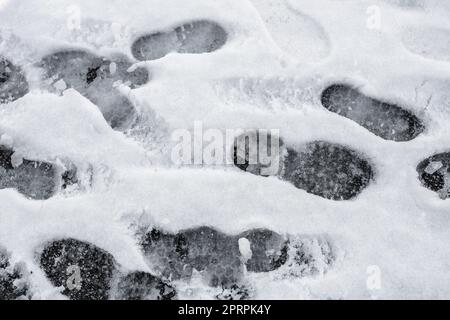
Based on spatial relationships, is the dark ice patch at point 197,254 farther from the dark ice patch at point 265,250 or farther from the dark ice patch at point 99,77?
the dark ice patch at point 99,77

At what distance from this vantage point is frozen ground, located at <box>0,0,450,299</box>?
6.20ft

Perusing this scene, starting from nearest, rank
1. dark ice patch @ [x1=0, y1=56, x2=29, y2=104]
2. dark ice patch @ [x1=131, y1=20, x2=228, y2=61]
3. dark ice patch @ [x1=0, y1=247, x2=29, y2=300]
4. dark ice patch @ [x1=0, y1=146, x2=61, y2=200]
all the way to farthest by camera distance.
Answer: dark ice patch @ [x1=0, y1=247, x2=29, y2=300], dark ice patch @ [x1=0, y1=146, x2=61, y2=200], dark ice patch @ [x1=0, y1=56, x2=29, y2=104], dark ice patch @ [x1=131, y1=20, x2=228, y2=61]

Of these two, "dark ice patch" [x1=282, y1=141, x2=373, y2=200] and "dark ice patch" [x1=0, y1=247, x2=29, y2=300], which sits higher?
"dark ice patch" [x1=282, y1=141, x2=373, y2=200]

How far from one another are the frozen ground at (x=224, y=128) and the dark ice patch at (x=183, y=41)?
0.01m

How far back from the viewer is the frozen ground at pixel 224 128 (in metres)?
1.89

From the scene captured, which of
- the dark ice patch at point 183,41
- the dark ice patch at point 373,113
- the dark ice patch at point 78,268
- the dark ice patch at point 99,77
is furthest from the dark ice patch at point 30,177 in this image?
the dark ice patch at point 373,113

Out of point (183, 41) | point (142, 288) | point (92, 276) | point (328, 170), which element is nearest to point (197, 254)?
point (142, 288)

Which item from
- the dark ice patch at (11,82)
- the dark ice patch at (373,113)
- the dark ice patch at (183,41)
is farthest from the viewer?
the dark ice patch at (183,41)

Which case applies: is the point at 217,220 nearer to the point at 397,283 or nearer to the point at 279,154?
the point at 279,154

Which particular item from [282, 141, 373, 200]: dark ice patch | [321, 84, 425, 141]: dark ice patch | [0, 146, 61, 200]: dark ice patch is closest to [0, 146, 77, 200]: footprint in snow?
[0, 146, 61, 200]: dark ice patch

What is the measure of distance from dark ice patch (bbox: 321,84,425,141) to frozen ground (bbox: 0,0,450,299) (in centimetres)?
1

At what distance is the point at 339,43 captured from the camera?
2.51 meters

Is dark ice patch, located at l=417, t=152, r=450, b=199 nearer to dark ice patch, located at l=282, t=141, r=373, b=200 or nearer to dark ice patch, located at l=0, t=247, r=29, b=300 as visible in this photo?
dark ice patch, located at l=282, t=141, r=373, b=200

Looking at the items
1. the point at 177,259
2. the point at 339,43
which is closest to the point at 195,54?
the point at 339,43
